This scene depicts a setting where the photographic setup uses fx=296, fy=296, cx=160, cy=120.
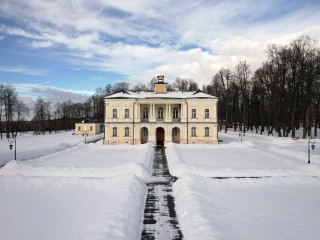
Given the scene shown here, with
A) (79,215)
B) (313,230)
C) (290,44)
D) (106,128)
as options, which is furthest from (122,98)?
(313,230)

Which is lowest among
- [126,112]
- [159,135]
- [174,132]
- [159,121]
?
[159,135]

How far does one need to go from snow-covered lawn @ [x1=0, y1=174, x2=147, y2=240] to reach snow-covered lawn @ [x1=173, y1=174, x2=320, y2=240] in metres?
1.90

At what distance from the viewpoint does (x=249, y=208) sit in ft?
37.4

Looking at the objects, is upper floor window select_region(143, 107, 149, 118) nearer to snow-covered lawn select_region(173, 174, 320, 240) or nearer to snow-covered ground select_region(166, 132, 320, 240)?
snow-covered ground select_region(166, 132, 320, 240)

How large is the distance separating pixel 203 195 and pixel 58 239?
642cm

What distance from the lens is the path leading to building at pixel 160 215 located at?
912cm

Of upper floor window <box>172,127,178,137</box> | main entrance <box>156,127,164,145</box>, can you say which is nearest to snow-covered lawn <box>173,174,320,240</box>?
upper floor window <box>172,127,178,137</box>

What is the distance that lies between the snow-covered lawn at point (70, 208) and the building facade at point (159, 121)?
23152mm

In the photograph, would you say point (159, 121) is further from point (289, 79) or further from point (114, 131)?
point (289, 79)

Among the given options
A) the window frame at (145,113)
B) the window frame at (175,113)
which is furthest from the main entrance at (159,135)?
the window frame at (175,113)

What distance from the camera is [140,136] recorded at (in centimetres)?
3944

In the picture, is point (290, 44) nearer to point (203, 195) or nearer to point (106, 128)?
point (106, 128)

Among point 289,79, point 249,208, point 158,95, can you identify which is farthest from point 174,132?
point 249,208

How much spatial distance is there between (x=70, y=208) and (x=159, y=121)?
28.7m
